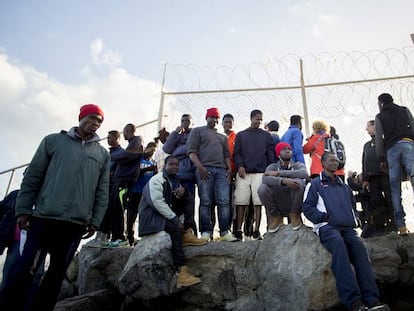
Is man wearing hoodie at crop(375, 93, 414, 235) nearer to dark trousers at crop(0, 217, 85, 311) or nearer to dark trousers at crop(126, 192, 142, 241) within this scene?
dark trousers at crop(126, 192, 142, 241)

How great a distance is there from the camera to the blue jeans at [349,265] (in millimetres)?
3135

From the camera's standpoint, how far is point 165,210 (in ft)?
14.0

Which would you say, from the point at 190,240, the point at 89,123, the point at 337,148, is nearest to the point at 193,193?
the point at 190,240

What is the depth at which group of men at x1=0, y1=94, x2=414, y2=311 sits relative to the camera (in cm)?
284

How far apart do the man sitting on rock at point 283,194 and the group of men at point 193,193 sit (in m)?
0.01

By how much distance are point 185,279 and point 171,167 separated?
4.71 feet

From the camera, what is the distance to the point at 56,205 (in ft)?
9.27

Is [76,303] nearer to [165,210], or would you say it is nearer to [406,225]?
[165,210]

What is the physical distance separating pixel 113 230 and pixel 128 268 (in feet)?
3.76

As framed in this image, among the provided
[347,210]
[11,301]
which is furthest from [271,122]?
[11,301]

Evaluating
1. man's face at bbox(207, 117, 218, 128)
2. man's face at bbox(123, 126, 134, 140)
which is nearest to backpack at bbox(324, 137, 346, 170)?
man's face at bbox(207, 117, 218, 128)

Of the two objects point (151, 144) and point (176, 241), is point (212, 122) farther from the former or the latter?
point (176, 241)

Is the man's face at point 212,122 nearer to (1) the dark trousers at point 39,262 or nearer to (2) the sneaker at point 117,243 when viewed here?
(2) the sneaker at point 117,243

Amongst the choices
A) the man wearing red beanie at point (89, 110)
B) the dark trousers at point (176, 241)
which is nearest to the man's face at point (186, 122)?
the dark trousers at point (176, 241)
